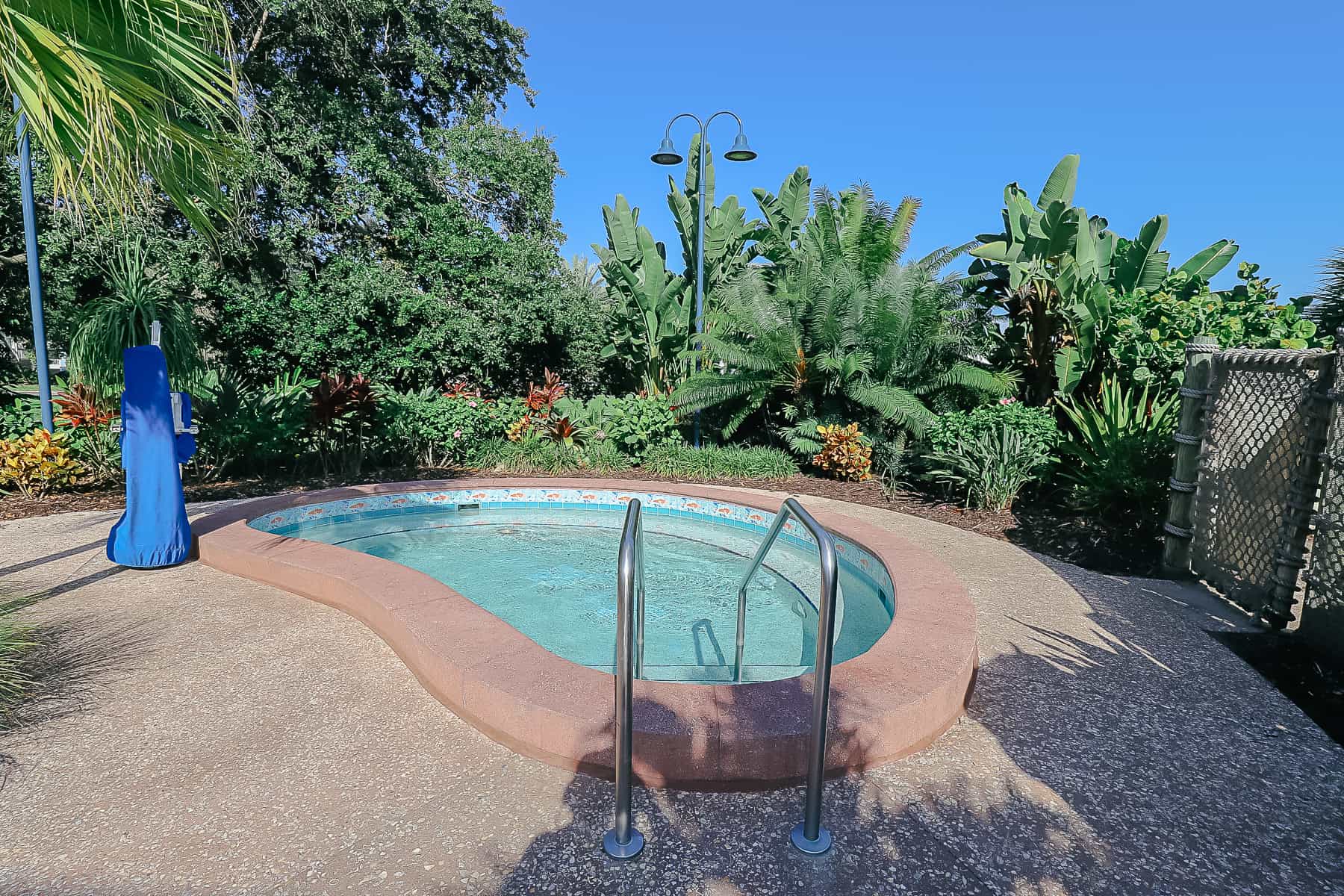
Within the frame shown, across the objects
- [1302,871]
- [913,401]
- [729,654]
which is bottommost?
[729,654]

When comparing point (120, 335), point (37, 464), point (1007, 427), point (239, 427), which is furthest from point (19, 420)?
point (1007, 427)

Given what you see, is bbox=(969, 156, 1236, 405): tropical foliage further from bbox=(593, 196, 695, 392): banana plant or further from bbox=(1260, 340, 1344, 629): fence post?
bbox=(593, 196, 695, 392): banana plant

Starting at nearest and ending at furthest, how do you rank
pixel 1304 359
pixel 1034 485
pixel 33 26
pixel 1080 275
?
pixel 33 26 → pixel 1304 359 → pixel 1034 485 → pixel 1080 275

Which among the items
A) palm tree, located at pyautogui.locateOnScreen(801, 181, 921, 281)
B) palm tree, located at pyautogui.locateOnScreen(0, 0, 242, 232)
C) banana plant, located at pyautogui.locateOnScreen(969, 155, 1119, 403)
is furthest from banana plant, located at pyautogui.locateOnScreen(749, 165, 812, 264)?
palm tree, located at pyautogui.locateOnScreen(0, 0, 242, 232)

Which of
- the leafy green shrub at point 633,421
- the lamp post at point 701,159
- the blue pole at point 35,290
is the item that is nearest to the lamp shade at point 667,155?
the lamp post at point 701,159

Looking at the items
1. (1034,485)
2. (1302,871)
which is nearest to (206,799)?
(1302,871)

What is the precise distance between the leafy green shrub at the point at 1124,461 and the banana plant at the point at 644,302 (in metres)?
7.04

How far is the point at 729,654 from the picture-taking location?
14.9 ft

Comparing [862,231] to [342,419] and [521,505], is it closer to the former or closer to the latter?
[521,505]

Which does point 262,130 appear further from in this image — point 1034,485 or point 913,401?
point 1034,485

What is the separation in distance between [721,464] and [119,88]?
7.76 meters

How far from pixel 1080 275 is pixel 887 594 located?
6285mm

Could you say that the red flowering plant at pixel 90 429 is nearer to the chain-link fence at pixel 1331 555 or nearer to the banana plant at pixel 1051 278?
the chain-link fence at pixel 1331 555

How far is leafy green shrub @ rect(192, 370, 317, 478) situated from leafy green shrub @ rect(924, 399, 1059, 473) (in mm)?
8117
